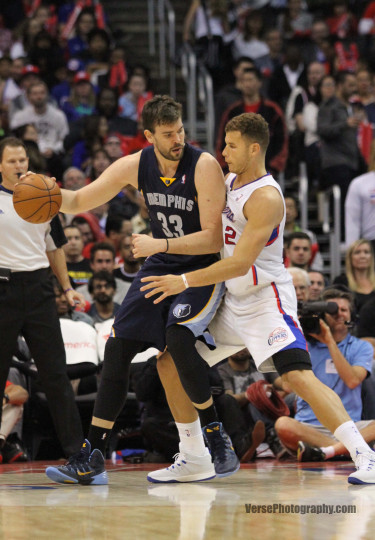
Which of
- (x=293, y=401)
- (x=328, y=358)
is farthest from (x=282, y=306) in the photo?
(x=293, y=401)

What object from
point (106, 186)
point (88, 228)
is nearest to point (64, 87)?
point (88, 228)

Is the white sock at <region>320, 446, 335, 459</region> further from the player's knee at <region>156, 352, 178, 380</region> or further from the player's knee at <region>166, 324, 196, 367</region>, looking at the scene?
the player's knee at <region>166, 324, 196, 367</region>

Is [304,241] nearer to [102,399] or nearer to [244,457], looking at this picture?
[244,457]

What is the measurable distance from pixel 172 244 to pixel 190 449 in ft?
3.98

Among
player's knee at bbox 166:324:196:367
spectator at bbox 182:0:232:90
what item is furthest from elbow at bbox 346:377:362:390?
spectator at bbox 182:0:232:90

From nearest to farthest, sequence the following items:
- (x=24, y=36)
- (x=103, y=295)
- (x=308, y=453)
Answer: (x=308, y=453)
(x=103, y=295)
(x=24, y=36)

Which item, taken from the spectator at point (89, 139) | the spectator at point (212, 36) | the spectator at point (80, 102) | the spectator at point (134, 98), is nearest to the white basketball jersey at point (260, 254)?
the spectator at point (89, 139)

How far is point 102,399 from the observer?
527 centimetres

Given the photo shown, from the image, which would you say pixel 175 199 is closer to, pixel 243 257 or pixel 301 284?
pixel 243 257

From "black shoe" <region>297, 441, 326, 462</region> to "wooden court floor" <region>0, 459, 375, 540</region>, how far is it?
898 millimetres

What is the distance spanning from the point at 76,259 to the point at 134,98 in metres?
4.76

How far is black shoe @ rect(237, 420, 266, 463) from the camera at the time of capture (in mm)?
6836

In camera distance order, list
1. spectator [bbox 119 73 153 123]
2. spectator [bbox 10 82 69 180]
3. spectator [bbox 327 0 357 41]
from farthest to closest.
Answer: spectator [bbox 327 0 357 41]
spectator [bbox 119 73 153 123]
spectator [bbox 10 82 69 180]

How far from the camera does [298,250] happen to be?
899 cm
